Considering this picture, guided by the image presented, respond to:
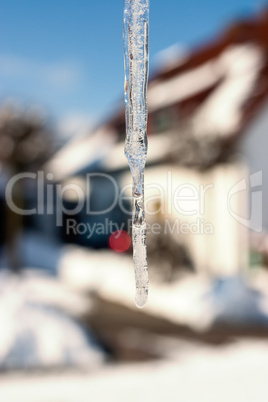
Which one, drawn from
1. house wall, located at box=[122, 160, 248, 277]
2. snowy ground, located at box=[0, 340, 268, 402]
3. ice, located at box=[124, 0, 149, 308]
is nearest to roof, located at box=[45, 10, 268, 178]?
house wall, located at box=[122, 160, 248, 277]

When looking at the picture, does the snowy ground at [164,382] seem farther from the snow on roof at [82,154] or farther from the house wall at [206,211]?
the snow on roof at [82,154]

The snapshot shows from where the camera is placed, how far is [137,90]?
612 millimetres

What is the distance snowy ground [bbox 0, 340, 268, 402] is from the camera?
2840mm

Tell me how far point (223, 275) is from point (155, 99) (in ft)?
10.1

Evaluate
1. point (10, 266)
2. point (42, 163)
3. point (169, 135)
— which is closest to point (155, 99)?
point (169, 135)

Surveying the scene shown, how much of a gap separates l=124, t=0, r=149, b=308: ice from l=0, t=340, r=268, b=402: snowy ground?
231 centimetres

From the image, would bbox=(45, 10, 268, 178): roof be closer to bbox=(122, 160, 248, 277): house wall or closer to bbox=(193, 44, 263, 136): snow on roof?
bbox=(193, 44, 263, 136): snow on roof

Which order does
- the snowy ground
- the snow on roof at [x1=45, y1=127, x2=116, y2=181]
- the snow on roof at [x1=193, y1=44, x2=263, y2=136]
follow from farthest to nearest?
the snow on roof at [x1=45, y1=127, x2=116, y2=181], the snow on roof at [x1=193, y1=44, x2=263, y2=136], the snowy ground

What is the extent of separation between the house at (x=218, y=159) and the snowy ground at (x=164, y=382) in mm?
2898

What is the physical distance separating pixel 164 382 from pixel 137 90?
2.79 m

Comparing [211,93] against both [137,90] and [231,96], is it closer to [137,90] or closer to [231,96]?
[231,96]

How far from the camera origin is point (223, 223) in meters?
6.90

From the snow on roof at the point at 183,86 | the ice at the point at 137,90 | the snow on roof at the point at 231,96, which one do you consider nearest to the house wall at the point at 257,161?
the snow on roof at the point at 231,96

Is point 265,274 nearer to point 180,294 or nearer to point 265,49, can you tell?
point 180,294
